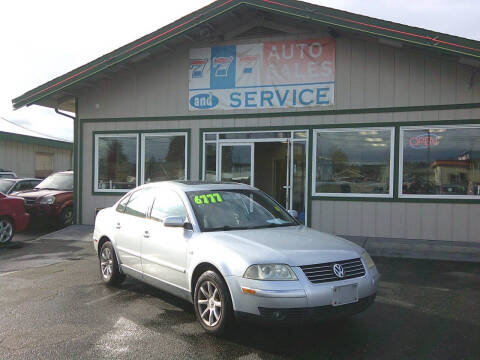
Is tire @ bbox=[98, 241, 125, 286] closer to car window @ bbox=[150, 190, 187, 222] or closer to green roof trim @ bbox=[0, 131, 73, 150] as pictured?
car window @ bbox=[150, 190, 187, 222]

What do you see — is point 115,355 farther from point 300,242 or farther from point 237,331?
point 300,242

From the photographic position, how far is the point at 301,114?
11.0 meters

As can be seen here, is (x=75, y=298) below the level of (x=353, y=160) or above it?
below

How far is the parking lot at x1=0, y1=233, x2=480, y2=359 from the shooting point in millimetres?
4215

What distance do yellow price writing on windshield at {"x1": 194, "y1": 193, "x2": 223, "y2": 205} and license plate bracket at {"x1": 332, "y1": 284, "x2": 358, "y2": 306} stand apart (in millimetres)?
1981

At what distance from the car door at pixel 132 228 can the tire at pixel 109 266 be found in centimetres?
19

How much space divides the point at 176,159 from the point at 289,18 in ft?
15.4

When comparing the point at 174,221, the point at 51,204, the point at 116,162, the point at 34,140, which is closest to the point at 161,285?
the point at 174,221

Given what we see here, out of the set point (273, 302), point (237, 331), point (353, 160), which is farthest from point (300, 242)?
point (353, 160)

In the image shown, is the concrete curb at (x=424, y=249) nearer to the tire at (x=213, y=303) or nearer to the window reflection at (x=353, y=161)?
the window reflection at (x=353, y=161)

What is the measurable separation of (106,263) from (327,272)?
385 cm

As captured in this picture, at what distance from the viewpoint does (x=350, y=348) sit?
4.28 metres

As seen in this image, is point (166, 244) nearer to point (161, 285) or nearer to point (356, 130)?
point (161, 285)

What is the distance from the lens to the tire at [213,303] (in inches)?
A: 172
